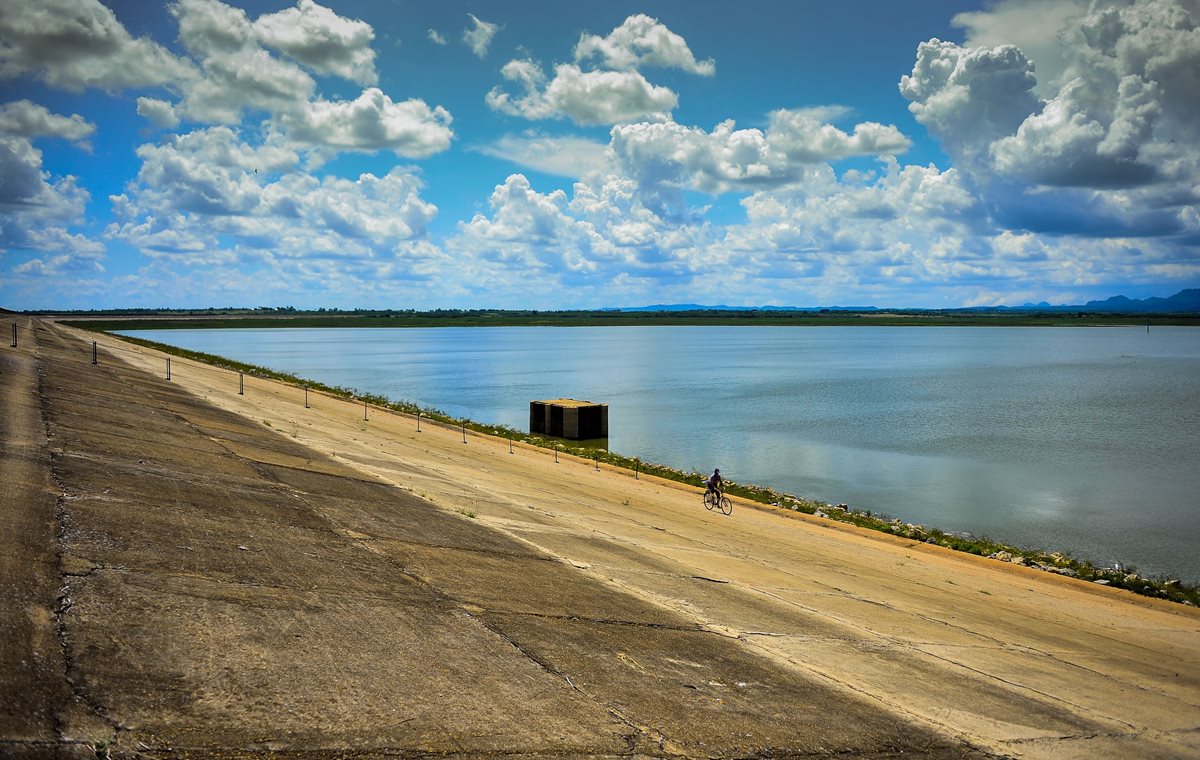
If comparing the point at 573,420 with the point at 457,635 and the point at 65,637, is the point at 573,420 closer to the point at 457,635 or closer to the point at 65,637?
the point at 457,635

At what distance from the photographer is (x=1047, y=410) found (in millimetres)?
64812

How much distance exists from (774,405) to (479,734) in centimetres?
6391

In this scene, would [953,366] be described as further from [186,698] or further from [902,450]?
[186,698]

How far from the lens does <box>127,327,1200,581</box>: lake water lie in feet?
103

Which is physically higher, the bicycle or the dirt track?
the dirt track

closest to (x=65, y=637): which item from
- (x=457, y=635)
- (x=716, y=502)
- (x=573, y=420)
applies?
(x=457, y=635)

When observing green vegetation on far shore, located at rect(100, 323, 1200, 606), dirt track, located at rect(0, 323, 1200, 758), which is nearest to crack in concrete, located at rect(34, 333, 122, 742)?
dirt track, located at rect(0, 323, 1200, 758)

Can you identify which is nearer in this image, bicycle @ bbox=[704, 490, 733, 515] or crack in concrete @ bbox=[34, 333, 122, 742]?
crack in concrete @ bbox=[34, 333, 122, 742]

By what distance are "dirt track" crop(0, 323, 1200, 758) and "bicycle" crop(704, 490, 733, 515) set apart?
742cm

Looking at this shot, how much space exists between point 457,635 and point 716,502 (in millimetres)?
18944

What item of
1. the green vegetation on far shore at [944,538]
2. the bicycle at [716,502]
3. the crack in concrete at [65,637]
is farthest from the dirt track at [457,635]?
the bicycle at [716,502]

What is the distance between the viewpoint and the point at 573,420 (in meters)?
48.7

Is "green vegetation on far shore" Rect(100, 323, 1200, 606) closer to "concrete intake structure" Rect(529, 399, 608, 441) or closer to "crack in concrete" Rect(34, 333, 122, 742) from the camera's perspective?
"concrete intake structure" Rect(529, 399, 608, 441)

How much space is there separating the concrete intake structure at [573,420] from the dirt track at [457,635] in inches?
1198
